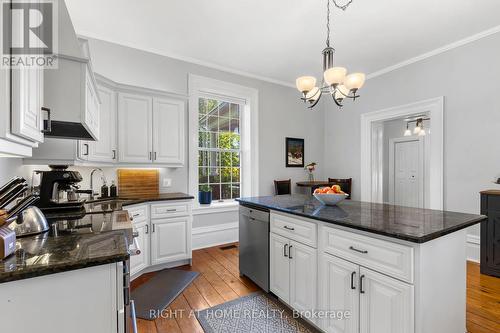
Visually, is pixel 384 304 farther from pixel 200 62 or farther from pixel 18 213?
pixel 200 62

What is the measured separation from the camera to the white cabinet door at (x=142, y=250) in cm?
267

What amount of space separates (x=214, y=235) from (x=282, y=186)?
1594mm

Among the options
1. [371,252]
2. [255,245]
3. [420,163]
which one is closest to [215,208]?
[255,245]

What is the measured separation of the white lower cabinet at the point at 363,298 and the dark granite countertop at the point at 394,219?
0.27m

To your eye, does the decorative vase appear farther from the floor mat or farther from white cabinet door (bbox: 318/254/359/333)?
white cabinet door (bbox: 318/254/359/333)

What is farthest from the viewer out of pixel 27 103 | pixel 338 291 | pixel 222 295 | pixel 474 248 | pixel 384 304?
pixel 474 248

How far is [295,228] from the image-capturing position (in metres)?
2.02

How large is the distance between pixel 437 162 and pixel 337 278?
3.09 m

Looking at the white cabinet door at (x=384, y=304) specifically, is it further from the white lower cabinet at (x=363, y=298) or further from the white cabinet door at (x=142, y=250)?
the white cabinet door at (x=142, y=250)

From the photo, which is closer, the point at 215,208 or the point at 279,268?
the point at 279,268

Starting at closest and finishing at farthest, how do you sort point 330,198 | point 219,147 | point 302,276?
1. point 302,276
2. point 330,198
3. point 219,147

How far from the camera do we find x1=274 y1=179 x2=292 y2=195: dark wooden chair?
4.65 meters

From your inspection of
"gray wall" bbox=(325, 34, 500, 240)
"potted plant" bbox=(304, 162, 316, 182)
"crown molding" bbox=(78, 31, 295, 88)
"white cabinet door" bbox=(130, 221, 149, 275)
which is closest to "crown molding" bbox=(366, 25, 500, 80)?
"gray wall" bbox=(325, 34, 500, 240)

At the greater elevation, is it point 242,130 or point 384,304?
point 242,130
